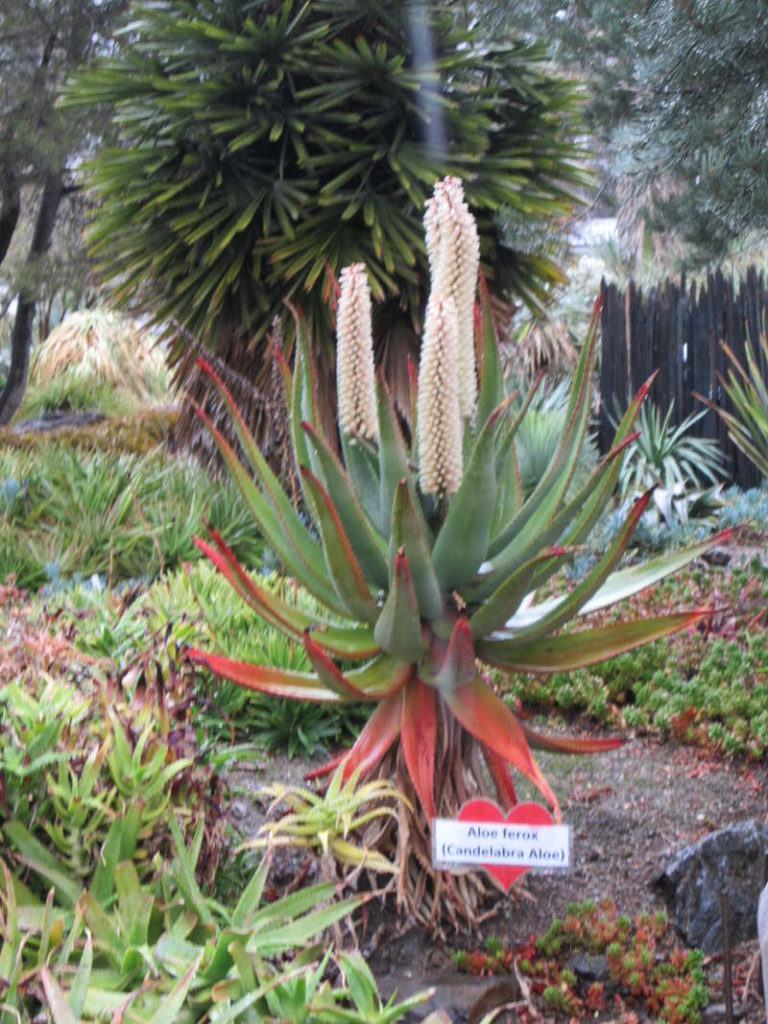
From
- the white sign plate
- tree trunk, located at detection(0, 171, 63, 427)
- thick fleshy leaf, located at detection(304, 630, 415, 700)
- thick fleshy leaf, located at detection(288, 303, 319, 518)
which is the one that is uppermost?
tree trunk, located at detection(0, 171, 63, 427)

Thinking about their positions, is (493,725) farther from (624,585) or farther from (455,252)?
(455,252)

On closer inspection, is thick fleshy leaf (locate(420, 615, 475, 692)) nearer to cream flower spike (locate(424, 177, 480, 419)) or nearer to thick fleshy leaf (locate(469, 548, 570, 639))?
thick fleshy leaf (locate(469, 548, 570, 639))

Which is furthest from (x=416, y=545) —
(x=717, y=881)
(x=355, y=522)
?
(x=717, y=881)

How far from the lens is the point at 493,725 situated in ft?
8.52

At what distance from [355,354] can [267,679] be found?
0.83 m

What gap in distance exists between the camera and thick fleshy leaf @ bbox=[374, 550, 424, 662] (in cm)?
248

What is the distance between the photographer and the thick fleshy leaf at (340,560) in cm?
256

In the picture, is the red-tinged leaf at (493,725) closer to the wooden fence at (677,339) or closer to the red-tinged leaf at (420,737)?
the red-tinged leaf at (420,737)

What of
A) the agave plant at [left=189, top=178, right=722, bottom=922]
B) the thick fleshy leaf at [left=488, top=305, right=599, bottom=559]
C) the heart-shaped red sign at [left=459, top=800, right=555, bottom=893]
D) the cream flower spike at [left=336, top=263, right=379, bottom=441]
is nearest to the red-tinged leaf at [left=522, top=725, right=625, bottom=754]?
the agave plant at [left=189, top=178, right=722, bottom=922]

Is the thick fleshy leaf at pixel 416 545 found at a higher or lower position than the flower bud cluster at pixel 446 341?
lower

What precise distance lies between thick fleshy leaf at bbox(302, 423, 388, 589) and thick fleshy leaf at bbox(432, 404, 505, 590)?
0.56ft

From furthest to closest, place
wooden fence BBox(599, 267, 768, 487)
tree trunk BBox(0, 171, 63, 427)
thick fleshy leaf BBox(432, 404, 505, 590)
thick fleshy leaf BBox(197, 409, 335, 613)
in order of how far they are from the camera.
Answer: wooden fence BBox(599, 267, 768, 487) < tree trunk BBox(0, 171, 63, 427) < thick fleshy leaf BBox(197, 409, 335, 613) < thick fleshy leaf BBox(432, 404, 505, 590)

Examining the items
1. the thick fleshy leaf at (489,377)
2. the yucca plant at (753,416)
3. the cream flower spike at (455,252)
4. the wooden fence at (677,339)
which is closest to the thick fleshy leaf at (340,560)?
the cream flower spike at (455,252)

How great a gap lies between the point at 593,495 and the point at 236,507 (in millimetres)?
3950
